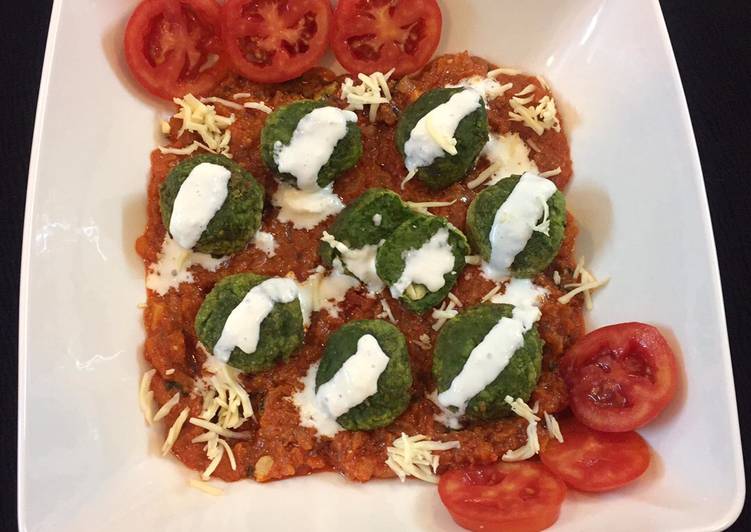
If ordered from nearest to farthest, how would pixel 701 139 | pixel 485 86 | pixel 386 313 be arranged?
pixel 386 313 < pixel 485 86 < pixel 701 139

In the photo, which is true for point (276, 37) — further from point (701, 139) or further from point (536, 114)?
point (701, 139)

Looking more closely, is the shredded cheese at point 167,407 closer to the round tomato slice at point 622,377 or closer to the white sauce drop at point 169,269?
the white sauce drop at point 169,269

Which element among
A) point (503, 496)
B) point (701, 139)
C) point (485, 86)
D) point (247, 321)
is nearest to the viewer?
point (503, 496)

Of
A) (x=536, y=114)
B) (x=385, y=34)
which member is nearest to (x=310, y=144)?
(x=385, y=34)

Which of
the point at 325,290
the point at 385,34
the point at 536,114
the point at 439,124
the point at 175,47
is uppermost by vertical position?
the point at 175,47

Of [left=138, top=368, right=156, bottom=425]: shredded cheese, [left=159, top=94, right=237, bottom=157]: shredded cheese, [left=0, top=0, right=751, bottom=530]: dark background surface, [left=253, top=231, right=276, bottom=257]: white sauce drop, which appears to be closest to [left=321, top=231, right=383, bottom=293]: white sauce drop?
[left=253, top=231, right=276, bottom=257]: white sauce drop

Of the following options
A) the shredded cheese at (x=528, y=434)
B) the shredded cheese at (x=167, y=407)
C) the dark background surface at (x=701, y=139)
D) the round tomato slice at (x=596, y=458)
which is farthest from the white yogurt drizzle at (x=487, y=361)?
the dark background surface at (x=701, y=139)

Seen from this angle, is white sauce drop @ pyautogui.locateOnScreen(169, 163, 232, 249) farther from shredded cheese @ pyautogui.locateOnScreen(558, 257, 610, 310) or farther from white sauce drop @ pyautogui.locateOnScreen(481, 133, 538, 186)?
shredded cheese @ pyautogui.locateOnScreen(558, 257, 610, 310)
